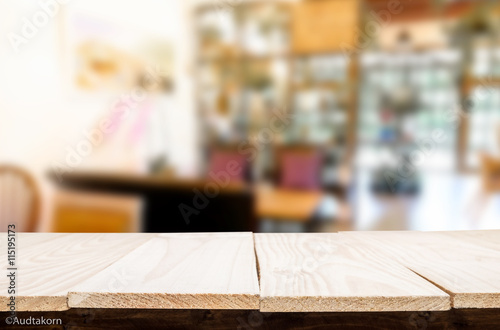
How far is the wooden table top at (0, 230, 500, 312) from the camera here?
56 centimetres

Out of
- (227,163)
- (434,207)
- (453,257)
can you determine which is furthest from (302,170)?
(453,257)

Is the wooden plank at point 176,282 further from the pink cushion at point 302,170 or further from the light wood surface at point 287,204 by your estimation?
the pink cushion at point 302,170

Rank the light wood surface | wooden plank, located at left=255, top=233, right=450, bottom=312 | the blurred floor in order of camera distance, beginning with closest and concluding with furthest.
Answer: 1. wooden plank, located at left=255, top=233, right=450, bottom=312
2. the light wood surface
3. the blurred floor

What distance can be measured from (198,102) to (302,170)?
82 centimetres

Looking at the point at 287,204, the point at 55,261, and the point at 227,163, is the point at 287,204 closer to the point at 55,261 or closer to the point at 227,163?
the point at 227,163

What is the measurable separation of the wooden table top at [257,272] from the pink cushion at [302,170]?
6.19 feet

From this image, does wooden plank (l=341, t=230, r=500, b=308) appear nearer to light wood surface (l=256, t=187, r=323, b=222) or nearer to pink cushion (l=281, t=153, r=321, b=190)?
light wood surface (l=256, t=187, r=323, b=222)

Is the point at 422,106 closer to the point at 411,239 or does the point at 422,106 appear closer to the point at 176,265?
the point at 411,239

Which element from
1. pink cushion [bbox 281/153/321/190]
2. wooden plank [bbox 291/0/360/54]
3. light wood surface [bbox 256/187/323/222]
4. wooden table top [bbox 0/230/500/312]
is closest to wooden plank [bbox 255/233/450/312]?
wooden table top [bbox 0/230/500/312]

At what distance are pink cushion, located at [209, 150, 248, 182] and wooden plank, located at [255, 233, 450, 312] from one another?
1.88 metres

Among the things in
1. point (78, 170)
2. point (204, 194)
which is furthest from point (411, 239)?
point (78, 170)

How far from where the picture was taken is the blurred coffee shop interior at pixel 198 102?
2.63m

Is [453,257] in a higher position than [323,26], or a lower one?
lower

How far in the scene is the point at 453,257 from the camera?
74 cm
